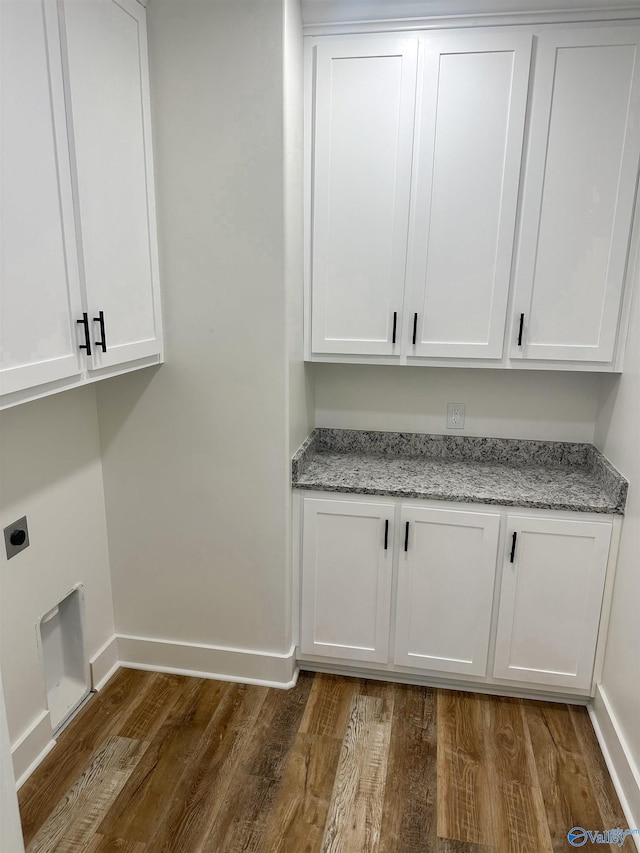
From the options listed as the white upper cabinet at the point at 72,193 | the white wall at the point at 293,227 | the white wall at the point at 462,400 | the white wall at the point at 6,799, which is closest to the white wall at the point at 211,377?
the white wall at the point at 293,227

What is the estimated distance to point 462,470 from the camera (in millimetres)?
2451

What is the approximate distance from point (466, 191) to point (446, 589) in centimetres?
153

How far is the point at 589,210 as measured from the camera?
206 cm

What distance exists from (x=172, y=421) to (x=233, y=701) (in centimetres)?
115

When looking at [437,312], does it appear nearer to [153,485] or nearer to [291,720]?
[153,485]

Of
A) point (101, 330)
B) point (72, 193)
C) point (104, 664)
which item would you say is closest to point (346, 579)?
point (104, 664)

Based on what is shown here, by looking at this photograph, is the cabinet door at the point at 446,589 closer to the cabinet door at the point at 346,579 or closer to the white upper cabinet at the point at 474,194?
the cabinet door at the point at 346,579

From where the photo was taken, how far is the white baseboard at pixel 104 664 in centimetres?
232

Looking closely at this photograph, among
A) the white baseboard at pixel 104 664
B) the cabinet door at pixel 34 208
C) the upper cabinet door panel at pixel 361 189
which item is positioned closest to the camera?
the cabinet door at pixel 34 208

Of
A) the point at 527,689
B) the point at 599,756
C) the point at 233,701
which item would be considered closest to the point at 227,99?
the point at 233,701

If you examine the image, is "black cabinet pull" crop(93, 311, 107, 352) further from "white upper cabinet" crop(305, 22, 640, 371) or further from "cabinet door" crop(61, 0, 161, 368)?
"white upper cabinet" crop(305, 22, 640, 371)

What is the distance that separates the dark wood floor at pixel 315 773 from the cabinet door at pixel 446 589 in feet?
0.60

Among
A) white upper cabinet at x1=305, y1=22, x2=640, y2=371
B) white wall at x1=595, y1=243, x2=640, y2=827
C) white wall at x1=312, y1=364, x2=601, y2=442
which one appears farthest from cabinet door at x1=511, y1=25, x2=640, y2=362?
white wall at x1=312, y1=364, x2=601, y2=442

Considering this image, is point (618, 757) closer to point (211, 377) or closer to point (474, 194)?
point (211, 377)
